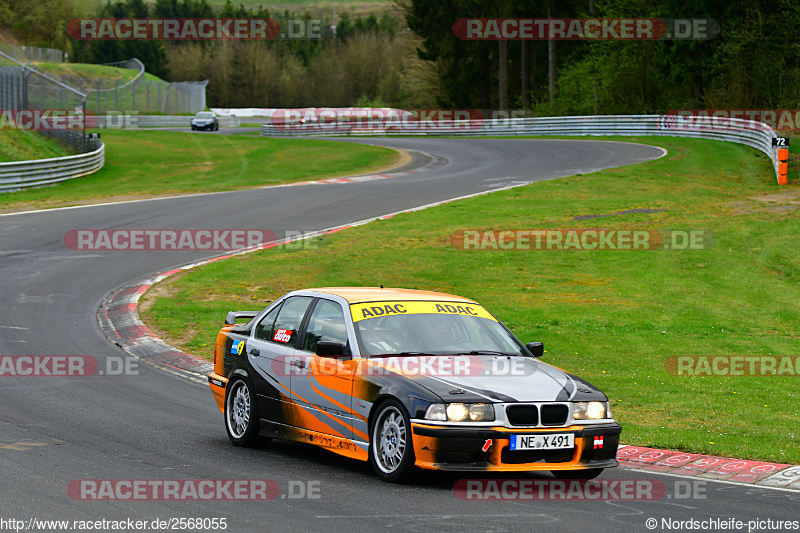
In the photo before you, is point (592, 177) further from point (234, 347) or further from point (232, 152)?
point (234, 347)

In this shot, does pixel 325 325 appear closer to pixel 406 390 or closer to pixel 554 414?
pixel 406 390

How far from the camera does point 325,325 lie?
819 cm

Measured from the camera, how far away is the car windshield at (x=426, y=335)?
777 cm

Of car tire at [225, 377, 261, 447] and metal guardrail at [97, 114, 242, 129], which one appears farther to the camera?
metal guardrail at [97, 114, 242, 129]

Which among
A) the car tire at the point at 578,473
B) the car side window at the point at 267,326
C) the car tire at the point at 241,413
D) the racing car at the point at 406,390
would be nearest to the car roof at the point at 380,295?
the racing car at the point at 406,390

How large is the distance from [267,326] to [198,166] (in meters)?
33.8

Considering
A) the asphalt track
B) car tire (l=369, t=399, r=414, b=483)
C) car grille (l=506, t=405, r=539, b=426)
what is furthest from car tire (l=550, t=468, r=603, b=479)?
car tire (l=369, t=399, r=414, b=483)

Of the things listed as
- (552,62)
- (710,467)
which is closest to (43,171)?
(710,467)

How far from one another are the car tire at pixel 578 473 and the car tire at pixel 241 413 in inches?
106

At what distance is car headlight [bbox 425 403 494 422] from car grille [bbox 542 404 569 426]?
16.0 inches

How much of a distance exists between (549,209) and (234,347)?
687 inches

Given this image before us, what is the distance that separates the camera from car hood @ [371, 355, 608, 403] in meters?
6.89

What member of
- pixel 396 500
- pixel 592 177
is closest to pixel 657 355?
pixel 396 500

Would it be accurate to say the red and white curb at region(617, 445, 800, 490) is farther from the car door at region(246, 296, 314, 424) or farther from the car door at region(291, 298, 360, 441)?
the car door at region(246, 296, 314, 424)
